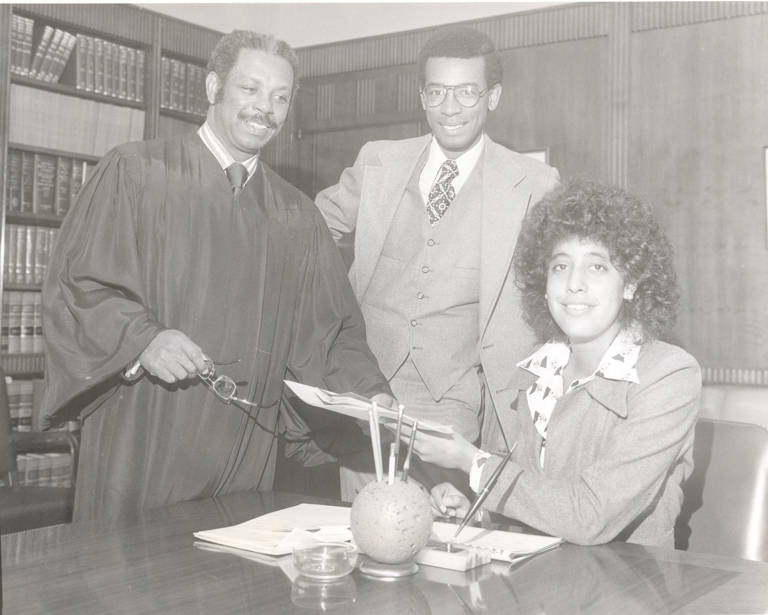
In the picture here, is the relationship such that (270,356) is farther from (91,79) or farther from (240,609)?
(91,79)

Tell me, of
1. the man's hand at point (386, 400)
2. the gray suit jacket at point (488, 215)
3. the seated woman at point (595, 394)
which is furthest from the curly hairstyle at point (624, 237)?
the man's hand at point (386, 400)

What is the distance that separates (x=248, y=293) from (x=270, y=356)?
17cm

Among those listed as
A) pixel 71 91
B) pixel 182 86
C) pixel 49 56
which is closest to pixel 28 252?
pixel 71 91

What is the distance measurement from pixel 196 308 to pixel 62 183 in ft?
7.95

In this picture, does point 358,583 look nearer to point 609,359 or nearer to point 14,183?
point 609,359

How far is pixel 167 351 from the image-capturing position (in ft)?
6.15

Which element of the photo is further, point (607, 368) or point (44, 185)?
point (44, 185)

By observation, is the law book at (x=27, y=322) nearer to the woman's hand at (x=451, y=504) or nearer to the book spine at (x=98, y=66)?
the book spine at (x=98, y=66)

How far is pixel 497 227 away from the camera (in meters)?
2.28

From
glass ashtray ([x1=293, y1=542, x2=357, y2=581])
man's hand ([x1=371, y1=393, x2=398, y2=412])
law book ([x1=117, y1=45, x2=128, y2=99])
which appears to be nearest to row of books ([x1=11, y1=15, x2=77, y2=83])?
law book ([x1=117, y1=45, x2=128, y2=99])

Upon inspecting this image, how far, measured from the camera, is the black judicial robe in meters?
2.01

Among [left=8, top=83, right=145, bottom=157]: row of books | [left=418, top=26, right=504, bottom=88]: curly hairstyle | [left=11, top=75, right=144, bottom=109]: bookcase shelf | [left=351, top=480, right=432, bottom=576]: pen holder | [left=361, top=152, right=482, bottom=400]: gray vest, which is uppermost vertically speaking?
[left=11, top=75, right=144, bottom=109]: bookcase shelf

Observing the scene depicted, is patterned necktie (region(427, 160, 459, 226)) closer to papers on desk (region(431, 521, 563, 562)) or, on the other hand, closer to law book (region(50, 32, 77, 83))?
papers on desk (region(431, 521, 563, 562))

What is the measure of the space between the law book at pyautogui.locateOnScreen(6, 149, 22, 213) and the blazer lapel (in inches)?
90.1
